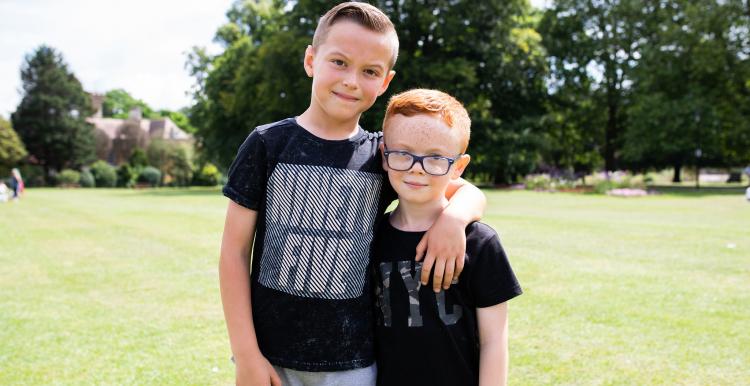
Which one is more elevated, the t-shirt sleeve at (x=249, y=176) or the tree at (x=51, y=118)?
the tree at (x=51, y=118)

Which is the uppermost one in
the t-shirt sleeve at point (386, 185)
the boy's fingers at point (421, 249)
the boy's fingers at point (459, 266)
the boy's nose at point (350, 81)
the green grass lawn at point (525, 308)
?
the boy's nose at point (350, 81)

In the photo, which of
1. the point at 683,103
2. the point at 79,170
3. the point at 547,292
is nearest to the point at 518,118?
the point at 683,103

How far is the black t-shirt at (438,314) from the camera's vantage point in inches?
79.2

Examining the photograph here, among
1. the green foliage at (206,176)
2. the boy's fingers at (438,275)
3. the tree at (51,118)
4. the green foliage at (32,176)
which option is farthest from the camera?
the tree at (51,118)

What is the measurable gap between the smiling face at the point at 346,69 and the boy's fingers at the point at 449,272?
2.04ft

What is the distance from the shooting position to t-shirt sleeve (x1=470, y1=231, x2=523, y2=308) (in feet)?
6.54

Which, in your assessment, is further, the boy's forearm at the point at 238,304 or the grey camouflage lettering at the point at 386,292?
the grey camouflage lettering at the point at 386,292

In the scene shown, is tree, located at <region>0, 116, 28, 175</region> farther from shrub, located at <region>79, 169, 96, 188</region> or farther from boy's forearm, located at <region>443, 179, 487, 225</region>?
boy's forearm, located at <region>443, 179, 487, 225</region>

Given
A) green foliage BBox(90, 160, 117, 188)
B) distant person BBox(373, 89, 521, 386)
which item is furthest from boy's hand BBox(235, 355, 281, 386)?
green foliage BBox(90, 160, 117, 188)

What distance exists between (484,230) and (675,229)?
1191cm

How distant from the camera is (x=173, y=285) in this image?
24.2 ft

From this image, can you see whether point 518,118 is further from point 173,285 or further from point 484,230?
point 484,230

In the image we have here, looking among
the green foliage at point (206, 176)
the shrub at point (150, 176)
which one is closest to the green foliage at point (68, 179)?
the shrub at point (150, 176)

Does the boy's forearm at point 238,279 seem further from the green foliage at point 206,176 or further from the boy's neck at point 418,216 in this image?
the green foliage at point 206,176
